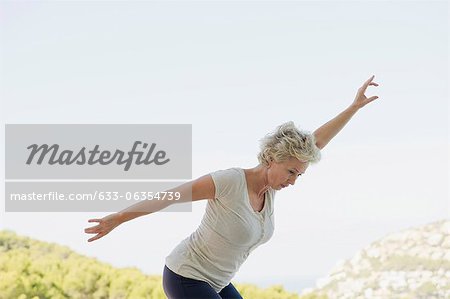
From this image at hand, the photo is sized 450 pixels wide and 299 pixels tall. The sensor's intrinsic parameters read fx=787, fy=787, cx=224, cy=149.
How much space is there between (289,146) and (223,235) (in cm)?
33

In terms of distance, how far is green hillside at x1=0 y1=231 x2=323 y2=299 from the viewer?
378 centimetres

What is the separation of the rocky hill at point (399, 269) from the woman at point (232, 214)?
5.78ft

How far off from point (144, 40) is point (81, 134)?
0.58 metres

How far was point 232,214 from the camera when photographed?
230 centimetres

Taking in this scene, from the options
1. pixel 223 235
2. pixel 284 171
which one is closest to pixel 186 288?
pixel 223 235

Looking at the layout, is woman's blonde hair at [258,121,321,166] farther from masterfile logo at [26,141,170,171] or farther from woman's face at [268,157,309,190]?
masterfile logo at [26,141,170,171]

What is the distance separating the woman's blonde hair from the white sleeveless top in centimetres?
11

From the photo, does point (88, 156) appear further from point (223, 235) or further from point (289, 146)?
point (289, 146)

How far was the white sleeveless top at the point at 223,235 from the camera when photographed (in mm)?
2295

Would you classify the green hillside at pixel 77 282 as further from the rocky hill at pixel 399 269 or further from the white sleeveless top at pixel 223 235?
the white sleeveless top at pixel 223 235

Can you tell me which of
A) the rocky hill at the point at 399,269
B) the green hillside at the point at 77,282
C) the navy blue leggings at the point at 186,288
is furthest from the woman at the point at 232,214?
the rocky hill at the point at 399,269

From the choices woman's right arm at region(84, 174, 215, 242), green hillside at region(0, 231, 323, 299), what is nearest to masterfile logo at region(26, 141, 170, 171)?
green hillside at region(0, 231, 323, 299)

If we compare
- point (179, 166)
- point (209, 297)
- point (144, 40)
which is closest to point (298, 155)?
point (209, 297)

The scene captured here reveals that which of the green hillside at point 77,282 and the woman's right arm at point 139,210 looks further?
the green hillside at point 77,282
